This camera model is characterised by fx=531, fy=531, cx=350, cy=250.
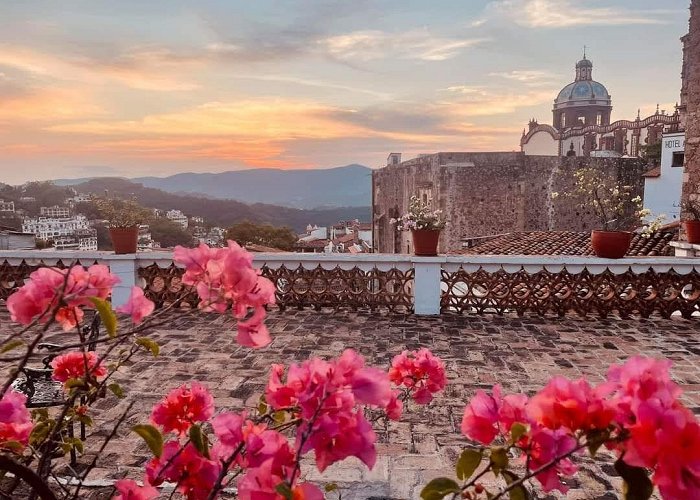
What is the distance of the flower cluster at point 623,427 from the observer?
0.80 m

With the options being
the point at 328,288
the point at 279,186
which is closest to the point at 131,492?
the point at 328,288

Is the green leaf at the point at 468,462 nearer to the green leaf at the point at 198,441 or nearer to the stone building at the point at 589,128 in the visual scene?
the green leaf at the point at 198,441

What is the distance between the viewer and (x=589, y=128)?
5100 centimetres

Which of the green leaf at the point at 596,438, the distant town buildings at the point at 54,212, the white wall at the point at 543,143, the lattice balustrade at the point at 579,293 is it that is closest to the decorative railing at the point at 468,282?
the lattice balustrade at the point at 579,293

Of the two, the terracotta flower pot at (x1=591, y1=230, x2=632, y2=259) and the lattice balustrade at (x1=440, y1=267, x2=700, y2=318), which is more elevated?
the terracotta flower pot at (x1=591, y1=230, x2=632, y2=259)

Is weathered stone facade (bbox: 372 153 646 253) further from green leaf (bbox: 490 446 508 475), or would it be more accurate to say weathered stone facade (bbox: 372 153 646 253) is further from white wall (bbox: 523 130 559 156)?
green leaf (bbox: 490 446 508 475)

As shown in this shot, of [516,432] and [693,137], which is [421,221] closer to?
[693,137]

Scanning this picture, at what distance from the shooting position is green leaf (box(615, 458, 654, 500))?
2.91 feet

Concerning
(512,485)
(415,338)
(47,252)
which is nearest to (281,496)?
(512,485)

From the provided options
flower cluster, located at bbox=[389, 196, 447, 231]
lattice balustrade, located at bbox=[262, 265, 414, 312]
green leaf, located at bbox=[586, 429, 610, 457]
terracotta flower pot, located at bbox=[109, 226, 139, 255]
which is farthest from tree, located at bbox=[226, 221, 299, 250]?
green leaf, located at bbox=[586, 429, 610, 457]

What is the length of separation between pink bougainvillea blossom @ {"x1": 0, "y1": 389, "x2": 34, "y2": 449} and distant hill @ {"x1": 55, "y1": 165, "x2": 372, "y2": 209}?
11.5 meters

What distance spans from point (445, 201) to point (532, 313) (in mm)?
17386

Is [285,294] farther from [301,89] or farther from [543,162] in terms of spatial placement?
[543,162]

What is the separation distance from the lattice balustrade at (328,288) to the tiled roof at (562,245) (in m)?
5.56
